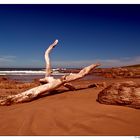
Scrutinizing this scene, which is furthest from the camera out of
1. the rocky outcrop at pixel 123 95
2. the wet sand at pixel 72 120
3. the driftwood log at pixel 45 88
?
the driftwood log at pixel 45 88

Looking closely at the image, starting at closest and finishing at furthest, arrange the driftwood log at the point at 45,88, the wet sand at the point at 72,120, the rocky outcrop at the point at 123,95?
the wet sand at the point at 72,120 < the rocky outcrop at the point at 123,95 < the driftwood log at the point at 45,88

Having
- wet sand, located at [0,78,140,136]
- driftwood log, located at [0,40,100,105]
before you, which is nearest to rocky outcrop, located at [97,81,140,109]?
wet sand, located at [0,78,140,136]

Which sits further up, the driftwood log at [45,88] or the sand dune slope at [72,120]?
the driftwood log at [45,88]

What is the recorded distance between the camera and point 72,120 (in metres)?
3.88

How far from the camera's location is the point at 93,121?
3.77 meters

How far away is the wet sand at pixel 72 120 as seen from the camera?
344 centimetres

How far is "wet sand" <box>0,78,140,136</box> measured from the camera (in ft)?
11.3

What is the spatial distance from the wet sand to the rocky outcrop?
0.13 meters

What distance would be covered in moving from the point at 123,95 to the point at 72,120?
3.70 ft

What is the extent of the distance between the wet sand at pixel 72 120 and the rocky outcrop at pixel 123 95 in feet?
0.41

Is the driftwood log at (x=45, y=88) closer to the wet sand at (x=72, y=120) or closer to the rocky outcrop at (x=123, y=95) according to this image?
the wet sand at (x=72, y=120)

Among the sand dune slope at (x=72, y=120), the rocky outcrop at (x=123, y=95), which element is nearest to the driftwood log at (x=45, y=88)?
the sand dune slope at (x=72, y=120)

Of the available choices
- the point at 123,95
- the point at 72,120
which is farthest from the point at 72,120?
the point at 123,95

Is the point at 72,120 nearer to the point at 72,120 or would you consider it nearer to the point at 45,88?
the point at 72,120
